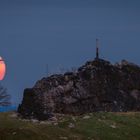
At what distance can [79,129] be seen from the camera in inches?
1009

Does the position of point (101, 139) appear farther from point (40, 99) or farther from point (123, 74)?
point (123, 74)

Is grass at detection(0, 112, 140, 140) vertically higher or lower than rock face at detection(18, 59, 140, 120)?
lower

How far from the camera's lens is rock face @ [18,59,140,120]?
31172 millimetres

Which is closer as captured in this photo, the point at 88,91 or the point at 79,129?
the point at 79,129

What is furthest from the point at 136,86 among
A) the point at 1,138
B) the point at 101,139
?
the point at 1,138

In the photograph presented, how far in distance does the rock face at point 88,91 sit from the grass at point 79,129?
89.2 inches

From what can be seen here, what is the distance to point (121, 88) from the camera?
113ft

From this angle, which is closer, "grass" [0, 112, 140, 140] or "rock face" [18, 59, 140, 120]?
"grass" [0, 112, 140, 140]

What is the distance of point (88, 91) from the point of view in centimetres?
3291

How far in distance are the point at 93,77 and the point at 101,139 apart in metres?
9.15

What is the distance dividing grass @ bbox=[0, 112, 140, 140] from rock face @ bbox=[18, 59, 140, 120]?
2.27m

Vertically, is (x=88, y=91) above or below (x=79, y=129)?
above

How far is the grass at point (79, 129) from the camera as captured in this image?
2342 centimetres

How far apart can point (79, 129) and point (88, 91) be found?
746 centimetres
